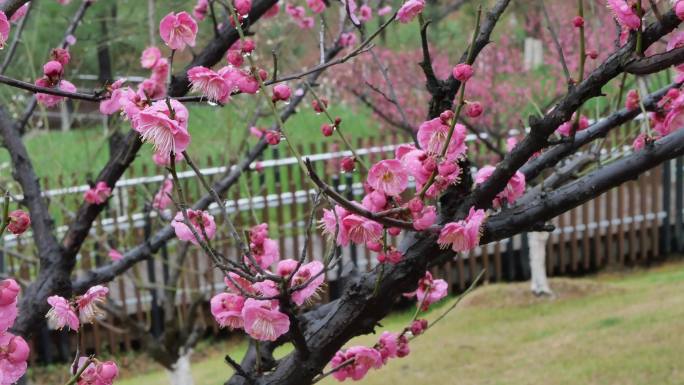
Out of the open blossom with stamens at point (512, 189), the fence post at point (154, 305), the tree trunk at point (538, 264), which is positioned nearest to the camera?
the open blossom with stamens at point (512, 189)

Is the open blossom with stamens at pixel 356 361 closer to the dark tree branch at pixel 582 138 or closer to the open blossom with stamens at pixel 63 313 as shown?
the dark tree branch at pixel 582 138

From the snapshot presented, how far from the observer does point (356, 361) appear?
199cm

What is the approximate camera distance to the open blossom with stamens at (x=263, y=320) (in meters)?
1.53

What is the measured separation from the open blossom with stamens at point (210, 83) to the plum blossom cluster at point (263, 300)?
0.30 metres

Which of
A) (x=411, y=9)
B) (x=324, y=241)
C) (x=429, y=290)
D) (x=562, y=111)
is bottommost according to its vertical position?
(x=324, y=241)

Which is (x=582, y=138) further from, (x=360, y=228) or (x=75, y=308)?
(x=75, y=308)

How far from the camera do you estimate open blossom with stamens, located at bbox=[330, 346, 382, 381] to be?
6.49 ft

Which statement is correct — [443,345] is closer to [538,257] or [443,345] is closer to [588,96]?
[538,257]

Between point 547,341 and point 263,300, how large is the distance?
4474 mm

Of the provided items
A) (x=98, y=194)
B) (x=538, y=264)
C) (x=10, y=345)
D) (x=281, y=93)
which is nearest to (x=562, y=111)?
(x=281, y=93)

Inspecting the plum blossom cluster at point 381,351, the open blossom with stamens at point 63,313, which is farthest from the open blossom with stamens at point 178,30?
the plum blossom cluster at point 381,351

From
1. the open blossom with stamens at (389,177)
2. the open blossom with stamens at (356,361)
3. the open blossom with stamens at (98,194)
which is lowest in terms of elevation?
the open blossom with stamens at (356,361)

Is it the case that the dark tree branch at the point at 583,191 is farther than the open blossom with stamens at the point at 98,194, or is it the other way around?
the open blossom with stamens at the point at 98,194

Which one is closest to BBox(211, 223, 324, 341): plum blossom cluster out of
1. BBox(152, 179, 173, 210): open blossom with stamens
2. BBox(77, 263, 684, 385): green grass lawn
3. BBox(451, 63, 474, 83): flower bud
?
BBox(451, 63, 474, 83): flower bud
